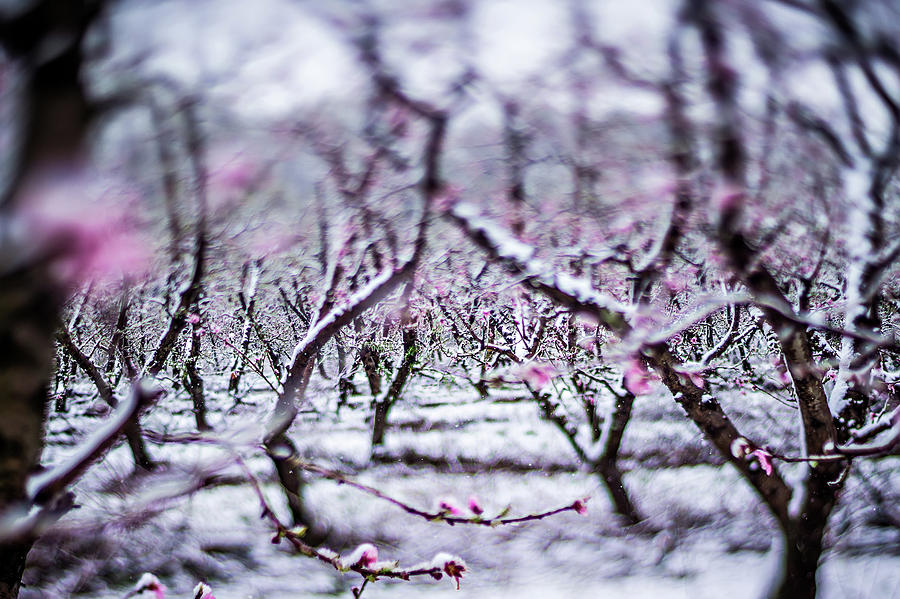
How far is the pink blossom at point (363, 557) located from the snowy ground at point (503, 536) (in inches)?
67.6

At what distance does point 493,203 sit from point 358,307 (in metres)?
4.64

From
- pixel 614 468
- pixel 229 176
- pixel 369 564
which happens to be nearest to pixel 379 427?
pixel 614 468

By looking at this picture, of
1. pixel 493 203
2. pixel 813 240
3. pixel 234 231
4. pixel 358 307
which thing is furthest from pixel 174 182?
pixel 813 240

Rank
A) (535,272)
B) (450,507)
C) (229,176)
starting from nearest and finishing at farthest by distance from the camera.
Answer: (450,507), (535,272), (229,176)

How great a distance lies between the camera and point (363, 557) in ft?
5.30

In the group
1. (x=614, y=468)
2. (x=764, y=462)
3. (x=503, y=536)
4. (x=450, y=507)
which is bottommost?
(x=614, y=468)

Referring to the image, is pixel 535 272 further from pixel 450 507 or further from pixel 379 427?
pixel 379 427

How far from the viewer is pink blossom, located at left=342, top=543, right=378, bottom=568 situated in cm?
156

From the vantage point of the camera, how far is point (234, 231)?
7.39 metres

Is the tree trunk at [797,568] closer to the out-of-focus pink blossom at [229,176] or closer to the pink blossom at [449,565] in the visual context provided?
the pink blossom at [449,565]

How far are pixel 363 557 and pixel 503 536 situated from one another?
211 inches

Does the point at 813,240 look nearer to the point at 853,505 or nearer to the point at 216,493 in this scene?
the point at 853,505

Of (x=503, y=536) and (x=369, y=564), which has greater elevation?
(x=369, y=564)

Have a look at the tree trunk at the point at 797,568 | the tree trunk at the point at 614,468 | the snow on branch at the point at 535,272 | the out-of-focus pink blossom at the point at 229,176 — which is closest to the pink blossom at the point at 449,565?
the snow on branch at the point at 535,272
